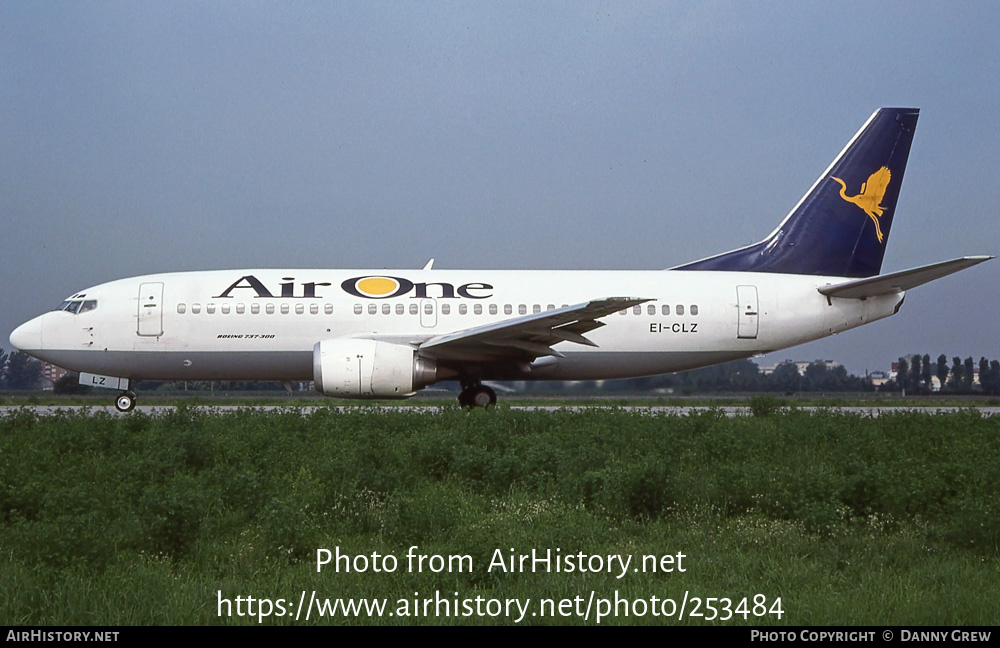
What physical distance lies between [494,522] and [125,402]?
13447 millimetres

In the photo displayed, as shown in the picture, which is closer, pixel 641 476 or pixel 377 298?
pixel 641 476

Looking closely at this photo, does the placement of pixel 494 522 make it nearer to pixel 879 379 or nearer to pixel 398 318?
pixel 398 318

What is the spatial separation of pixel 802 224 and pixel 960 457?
36.8 ft

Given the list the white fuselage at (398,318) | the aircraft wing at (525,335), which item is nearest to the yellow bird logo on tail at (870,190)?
the white fuselage at (398,318)

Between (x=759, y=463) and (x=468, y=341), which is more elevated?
(x=468, y=341)

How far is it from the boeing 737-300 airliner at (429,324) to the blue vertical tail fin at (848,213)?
508 millimetres

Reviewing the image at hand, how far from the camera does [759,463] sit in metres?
8.78

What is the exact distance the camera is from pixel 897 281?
55.5 ft

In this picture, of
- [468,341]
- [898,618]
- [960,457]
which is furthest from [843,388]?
[898,618]

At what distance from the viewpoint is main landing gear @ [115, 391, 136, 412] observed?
55.7 feet

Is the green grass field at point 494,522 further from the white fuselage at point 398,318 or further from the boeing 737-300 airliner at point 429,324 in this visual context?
the white fuselage at point 398,318

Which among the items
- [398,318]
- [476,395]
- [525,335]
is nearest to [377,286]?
[398,318]

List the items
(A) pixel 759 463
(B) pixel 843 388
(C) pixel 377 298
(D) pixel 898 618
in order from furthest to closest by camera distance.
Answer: (B) pixel 843 388
(C) pixel 377 298
(A) pixel 759 463
(D) pixel 898 618

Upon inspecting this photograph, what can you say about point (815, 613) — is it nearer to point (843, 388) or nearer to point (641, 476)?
point (641, 476)
